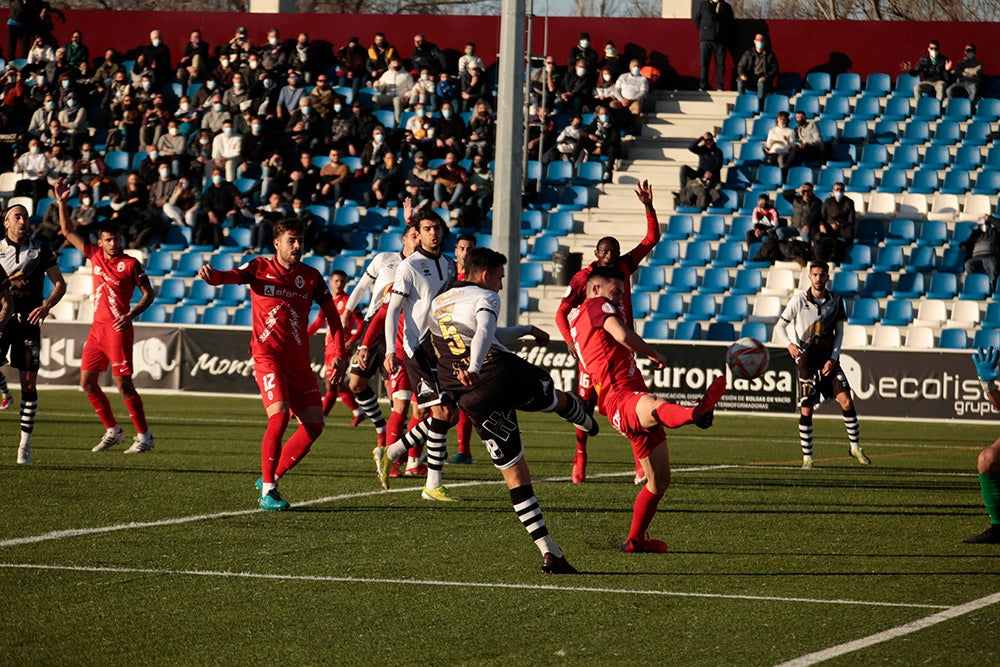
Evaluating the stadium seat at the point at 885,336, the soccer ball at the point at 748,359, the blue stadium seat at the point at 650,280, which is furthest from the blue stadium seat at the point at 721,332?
the soccer ball at the point at 748,359

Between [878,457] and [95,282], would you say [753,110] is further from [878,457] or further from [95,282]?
[95,282]

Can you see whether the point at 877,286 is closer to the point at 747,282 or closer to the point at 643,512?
the point at 747,282

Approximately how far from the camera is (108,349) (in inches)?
569

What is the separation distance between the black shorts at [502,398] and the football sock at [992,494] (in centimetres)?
309

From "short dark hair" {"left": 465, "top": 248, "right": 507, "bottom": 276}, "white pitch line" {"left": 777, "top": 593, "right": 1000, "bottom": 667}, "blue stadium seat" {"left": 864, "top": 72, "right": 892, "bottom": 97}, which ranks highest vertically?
"blue stadium seat" {"left": 864, "top": 72, "right": 892, "bottom": 97}

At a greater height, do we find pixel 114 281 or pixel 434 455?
pixel 114 281

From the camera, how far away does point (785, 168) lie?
29.4 meters

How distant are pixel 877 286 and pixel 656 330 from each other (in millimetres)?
4395

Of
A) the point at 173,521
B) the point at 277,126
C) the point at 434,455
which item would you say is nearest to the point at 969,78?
the point at 277,126

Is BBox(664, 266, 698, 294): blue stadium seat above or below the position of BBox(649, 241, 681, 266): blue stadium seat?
below

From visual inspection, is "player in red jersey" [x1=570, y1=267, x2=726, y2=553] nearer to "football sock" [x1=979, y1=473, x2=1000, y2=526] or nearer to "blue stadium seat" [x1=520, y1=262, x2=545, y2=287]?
"football sock" [x1=979, y1=473, x2=1000, y2=526]

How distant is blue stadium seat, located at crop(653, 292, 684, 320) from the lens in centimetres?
2731

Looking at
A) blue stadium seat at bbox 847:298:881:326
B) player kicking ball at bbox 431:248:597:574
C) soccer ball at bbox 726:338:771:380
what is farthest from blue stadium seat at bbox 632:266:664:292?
player kicking ball at bbox 431:248:597:574

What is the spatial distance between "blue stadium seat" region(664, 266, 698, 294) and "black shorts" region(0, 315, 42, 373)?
53.3ft
